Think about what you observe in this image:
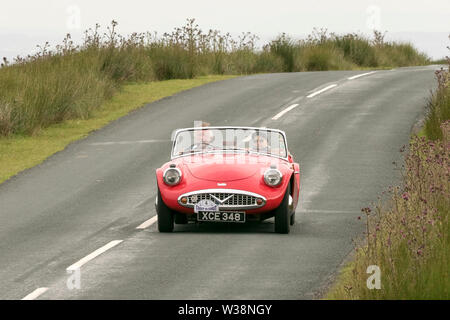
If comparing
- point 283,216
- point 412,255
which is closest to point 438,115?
point 283,216

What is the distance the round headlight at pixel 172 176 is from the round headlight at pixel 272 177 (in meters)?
1.20

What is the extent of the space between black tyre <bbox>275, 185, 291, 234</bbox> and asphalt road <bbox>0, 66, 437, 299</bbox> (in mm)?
144

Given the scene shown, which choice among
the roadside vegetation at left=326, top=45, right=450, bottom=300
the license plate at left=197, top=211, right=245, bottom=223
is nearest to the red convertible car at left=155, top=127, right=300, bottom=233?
the license plate at left=197, top=211, right=245, bottom=223

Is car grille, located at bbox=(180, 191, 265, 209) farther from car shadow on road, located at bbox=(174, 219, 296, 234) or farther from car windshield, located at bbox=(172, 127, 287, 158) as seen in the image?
car windshield, located at bbox=(172, 127, 287, 158)

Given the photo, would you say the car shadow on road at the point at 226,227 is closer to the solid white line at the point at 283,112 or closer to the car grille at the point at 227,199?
the car grille at the point at 227,199

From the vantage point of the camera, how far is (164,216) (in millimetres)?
13836

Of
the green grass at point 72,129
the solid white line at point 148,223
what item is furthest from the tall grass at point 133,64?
the solid white line at point 148,223

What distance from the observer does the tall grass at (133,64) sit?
2769 centimetres

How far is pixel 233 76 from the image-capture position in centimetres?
3950

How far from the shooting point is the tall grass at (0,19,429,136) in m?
27.7

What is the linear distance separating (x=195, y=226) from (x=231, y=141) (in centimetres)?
137

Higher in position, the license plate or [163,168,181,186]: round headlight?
[163,168,181,186]: round headlight
